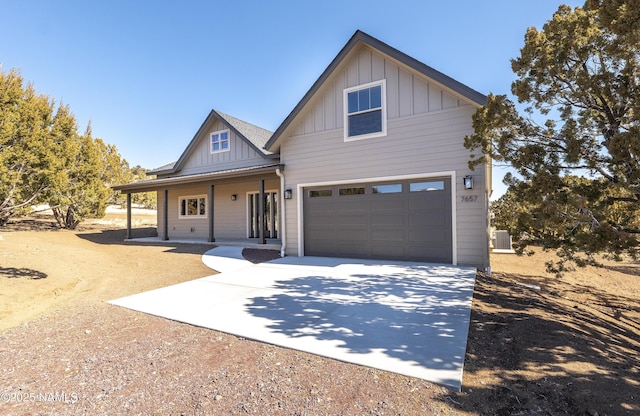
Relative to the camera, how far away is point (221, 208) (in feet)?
47.8

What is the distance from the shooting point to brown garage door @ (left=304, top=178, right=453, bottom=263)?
7.99 m

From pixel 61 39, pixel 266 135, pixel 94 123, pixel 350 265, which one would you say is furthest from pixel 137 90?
pixel 350 265

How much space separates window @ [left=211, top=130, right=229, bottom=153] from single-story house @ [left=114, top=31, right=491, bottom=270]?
A: 11.8ft

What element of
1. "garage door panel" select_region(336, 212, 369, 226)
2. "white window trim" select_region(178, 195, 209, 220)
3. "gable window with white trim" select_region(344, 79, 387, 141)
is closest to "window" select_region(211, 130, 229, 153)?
"white window trim" select_region(178, 195, 209, 220)

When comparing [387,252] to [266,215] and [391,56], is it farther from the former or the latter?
[266,215]

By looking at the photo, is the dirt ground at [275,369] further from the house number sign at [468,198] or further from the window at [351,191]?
the window at [351,191]

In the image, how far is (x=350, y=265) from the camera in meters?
8.13

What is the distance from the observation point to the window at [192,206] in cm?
1521

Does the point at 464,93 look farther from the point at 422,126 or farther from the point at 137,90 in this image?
the point at 137,90

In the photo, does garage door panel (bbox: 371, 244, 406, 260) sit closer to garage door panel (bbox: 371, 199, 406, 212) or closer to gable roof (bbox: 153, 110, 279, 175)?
garage door panel (bbox: 371, 199, 406, 212)

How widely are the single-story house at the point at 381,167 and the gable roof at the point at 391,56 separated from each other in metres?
0.03

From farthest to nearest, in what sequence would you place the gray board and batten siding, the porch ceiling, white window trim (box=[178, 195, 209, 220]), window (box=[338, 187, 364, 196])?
white window trim (box=[178, 195, 209, 220]), the porch ceiling, window (box=[338, 187, 364, 196]), the gray board and batten siding

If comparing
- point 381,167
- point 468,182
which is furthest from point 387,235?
point 468,182

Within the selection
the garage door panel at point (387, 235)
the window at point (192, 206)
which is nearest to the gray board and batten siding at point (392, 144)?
the garage door panel at point (387, 235)
